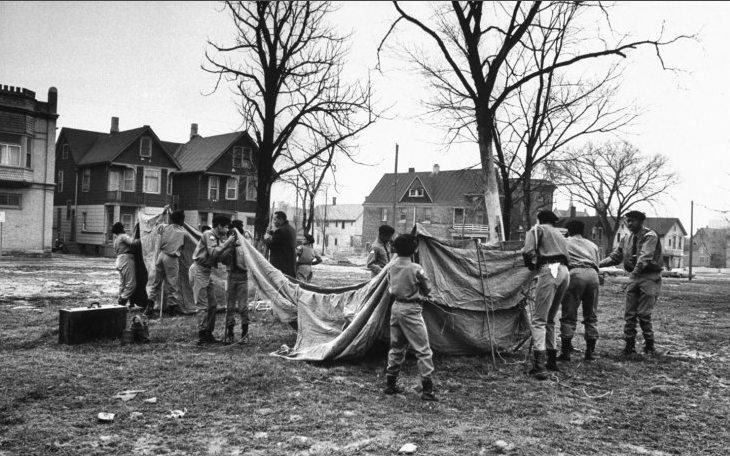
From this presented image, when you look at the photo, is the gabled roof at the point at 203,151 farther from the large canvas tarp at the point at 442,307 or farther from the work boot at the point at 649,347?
the work boot at the point at 649,347

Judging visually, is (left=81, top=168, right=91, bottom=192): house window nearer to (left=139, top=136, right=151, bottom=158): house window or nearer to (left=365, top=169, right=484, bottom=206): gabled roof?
(left=139, top=136, right=151, bottom=158): house window

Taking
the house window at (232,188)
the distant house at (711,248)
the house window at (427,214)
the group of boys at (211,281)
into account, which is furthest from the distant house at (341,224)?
the group of boys at (211,281)

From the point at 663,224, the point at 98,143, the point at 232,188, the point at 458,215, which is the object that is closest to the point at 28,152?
the point at 98,143

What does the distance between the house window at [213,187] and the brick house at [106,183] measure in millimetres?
2916

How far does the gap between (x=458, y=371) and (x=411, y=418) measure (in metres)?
2.12

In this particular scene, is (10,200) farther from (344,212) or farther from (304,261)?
(344,212)

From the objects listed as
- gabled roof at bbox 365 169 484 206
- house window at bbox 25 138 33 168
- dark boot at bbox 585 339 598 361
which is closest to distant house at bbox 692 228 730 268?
gabled roof at bbox 365 169 484 206

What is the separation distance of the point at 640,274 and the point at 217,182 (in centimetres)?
3812

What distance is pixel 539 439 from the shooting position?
4.95 metres

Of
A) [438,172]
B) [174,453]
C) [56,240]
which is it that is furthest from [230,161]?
[174,453]

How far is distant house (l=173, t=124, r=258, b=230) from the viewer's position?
42656 mm

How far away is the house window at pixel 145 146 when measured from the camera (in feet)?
134

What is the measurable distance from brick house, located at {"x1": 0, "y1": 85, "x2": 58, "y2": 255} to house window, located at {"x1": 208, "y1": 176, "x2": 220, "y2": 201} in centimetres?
1270

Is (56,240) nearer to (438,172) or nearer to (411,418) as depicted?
(438,172)
